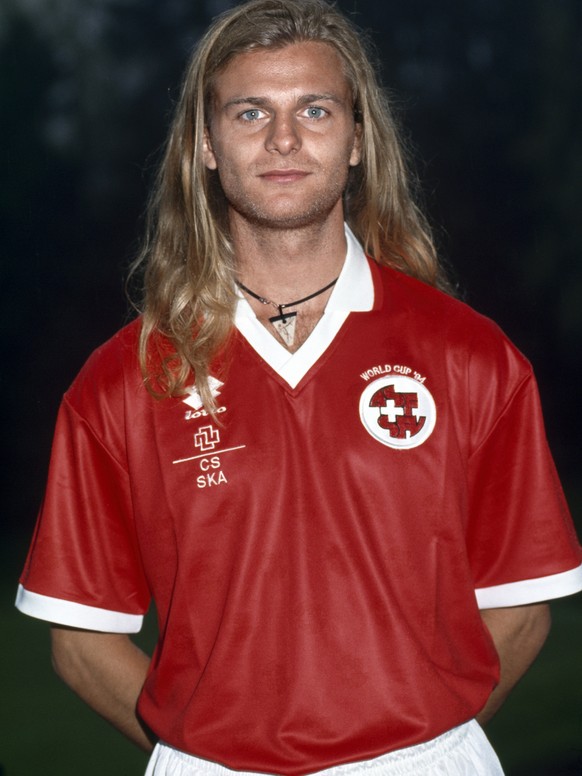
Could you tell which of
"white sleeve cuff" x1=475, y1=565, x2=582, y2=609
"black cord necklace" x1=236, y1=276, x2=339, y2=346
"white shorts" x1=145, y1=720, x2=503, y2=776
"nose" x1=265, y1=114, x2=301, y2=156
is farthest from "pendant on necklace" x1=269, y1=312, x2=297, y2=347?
"white shorts" x1=145, y1=720, x2=503, y2=776

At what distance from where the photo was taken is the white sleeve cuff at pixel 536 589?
1.80 m

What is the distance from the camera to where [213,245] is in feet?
6.15

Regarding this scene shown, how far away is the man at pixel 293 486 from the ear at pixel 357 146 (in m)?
0.05

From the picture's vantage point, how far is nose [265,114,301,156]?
1.72 m

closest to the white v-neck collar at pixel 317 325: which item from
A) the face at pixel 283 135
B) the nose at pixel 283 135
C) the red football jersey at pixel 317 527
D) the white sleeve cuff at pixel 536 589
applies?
the red football jersey at pixel 317 527

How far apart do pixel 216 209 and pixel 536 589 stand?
0.77 m

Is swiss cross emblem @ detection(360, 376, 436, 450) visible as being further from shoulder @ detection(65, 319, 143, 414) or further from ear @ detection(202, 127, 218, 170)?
ear @ detection(202, 127, 218, 170)

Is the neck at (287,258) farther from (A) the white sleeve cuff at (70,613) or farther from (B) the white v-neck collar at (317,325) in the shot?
(A) the white sleeve cuff at (70,613)

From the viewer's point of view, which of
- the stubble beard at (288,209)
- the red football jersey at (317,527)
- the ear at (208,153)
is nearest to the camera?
→ the red football jersey at (317,527)

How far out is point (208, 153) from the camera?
1915 mm

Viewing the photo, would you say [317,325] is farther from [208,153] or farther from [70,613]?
[70,613]

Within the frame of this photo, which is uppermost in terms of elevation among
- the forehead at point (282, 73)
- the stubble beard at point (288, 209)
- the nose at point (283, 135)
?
the forehead at point (282, 73)

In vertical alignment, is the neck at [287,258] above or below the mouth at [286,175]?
below

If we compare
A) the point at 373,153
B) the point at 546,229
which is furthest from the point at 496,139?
the point at 373,153
